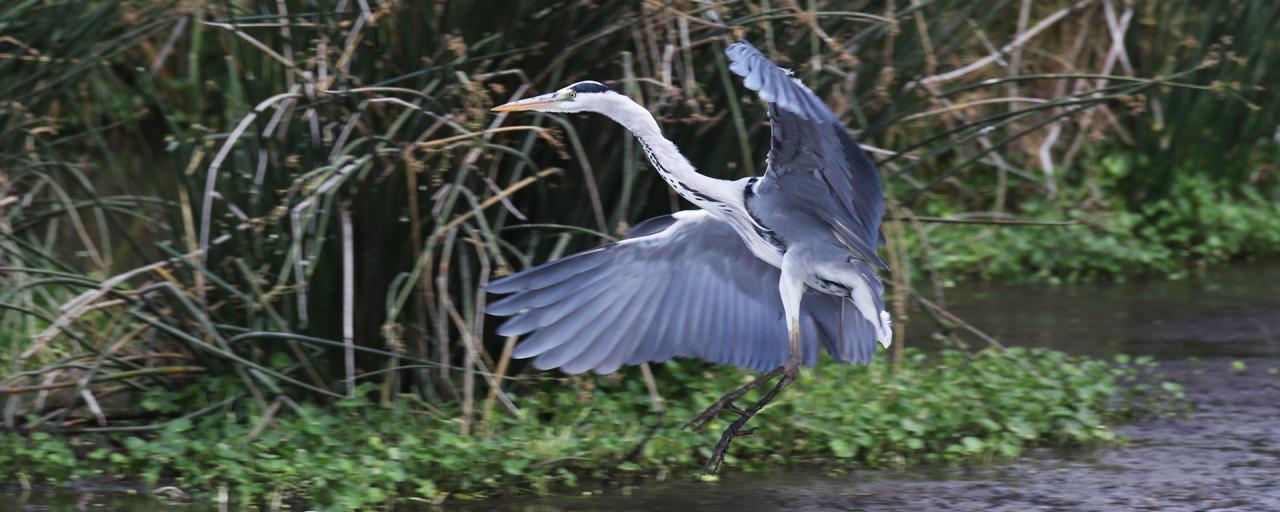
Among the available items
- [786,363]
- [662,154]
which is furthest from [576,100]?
[786,363]

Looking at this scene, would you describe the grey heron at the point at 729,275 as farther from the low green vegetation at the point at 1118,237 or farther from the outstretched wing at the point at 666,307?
the low green vegetation at the point at 1118,237

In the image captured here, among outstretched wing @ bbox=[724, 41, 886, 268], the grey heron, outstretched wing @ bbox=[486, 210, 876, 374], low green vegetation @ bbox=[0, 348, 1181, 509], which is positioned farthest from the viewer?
low green vegetation @ bbox=[0, 348, 1181, 509]

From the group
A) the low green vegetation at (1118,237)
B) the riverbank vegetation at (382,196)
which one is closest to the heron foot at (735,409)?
the riverbank vegetation at (382,196)

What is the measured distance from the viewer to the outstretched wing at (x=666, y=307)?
4125 millimetres

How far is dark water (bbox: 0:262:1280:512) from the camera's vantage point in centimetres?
419

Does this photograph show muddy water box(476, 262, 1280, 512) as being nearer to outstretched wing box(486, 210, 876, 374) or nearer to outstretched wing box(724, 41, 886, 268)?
outstretched wing box(486, 210, 876, 374)

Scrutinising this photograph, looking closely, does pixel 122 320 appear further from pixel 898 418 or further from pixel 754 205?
pixel 898 418

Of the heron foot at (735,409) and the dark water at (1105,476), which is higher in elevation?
the heron foot at (735,409)

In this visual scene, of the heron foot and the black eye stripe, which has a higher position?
the black eye stripe

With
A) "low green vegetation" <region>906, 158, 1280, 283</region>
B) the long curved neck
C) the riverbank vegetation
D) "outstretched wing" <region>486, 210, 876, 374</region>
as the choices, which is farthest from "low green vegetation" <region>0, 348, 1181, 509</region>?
Result: "low green vegetation" <region>906, 158, 1280, 283</region>

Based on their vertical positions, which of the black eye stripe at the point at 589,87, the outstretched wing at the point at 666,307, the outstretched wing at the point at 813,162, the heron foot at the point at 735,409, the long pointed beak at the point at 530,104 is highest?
the black eye stripe at the point at 589,87

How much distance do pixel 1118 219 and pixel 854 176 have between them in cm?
406

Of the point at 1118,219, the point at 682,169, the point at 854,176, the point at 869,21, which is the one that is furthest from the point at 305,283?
the point at 1118,219

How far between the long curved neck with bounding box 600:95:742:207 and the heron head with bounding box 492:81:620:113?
3 centimetres
